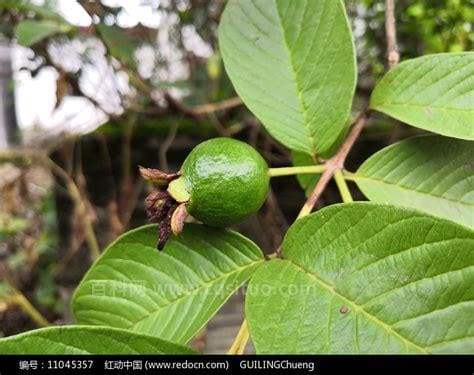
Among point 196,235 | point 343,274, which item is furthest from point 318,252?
point 196,235

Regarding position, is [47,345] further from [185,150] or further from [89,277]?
[185,150]

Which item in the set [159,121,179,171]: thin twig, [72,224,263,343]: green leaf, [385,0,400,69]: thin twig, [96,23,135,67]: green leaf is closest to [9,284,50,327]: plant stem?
[159,121,179,171]: thin twig

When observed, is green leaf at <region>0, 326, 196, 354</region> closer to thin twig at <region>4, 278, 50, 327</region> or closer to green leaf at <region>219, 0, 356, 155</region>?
green leaf at <region>219, 0, 356, 155</region>

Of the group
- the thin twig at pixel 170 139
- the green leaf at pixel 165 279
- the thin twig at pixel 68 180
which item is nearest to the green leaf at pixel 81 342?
the green leaf at pixel 165 279

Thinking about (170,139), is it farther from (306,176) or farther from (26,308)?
(306,176)

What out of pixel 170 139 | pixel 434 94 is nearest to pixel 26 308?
pixel 170 139
